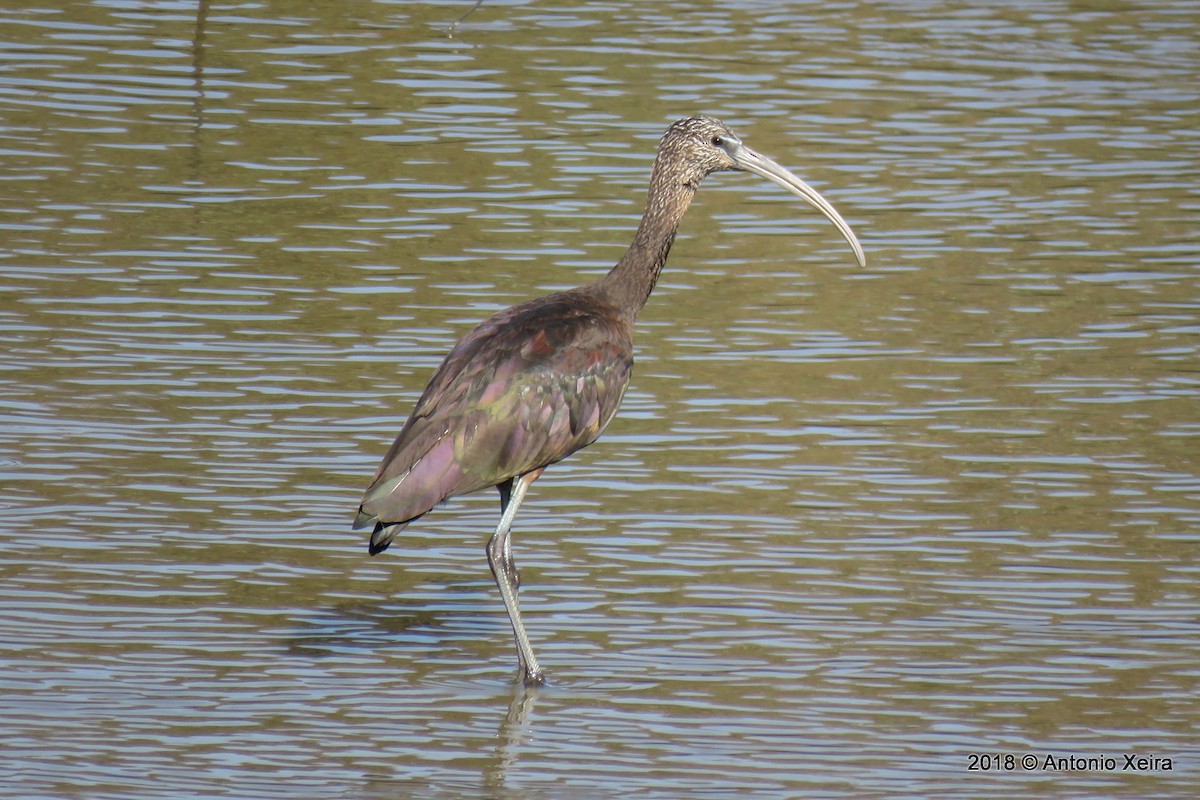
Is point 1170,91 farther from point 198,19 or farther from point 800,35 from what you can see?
point 198,19

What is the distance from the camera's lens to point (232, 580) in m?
9.36

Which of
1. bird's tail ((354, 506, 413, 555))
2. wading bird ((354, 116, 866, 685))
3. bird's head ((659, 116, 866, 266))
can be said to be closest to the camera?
bird's tail ((354, 506, 413, 555))

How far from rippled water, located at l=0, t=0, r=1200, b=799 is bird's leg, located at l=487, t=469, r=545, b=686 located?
0.15m

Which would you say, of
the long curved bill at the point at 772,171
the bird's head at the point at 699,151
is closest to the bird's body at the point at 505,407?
the bird's head at the point at 699,151

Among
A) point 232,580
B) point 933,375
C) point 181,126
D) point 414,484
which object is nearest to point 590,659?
point 414,484

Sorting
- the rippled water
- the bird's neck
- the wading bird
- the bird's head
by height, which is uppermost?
the bird's head

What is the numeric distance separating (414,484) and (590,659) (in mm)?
1016

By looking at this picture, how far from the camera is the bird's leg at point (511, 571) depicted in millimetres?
8461

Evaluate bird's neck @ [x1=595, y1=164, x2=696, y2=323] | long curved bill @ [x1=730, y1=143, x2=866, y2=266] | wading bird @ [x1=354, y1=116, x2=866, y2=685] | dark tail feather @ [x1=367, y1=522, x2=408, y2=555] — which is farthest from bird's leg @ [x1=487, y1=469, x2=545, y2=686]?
long curved bill @ [x1=730, y1=143, x2=866, y2=266]

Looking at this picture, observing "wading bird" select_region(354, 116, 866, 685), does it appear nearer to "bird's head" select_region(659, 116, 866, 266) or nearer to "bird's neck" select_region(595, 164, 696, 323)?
"bird's neck" select_region(595, 164, 696, 323)

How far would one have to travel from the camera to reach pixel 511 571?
8727 mm

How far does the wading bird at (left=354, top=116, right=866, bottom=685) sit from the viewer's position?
27.8 ft

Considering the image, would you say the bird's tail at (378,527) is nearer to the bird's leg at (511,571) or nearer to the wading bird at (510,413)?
the wading bird at (510,413)

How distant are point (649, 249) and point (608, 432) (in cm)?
208
